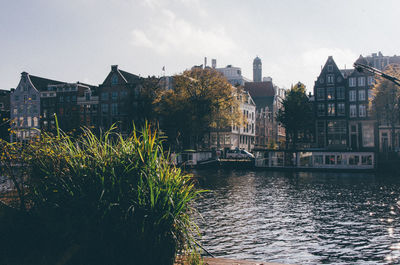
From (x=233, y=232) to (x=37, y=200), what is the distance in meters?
11.3

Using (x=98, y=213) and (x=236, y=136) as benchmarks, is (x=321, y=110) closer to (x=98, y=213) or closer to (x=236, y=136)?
(x=236, y=136)

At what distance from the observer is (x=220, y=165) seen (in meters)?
62.7

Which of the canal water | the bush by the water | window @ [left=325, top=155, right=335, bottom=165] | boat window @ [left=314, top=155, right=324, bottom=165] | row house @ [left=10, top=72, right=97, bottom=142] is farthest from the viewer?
row house @ [left=10, top=72, right=97, bottom=142]

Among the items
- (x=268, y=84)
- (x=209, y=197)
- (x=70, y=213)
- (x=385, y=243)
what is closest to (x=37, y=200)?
(x=70, y=213)

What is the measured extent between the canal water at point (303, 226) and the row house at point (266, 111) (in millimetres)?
70548

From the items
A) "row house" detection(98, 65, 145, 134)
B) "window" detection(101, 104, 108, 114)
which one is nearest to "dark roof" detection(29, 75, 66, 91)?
"window" detection(101, 104, 108, 114)

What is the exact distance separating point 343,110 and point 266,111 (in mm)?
33890

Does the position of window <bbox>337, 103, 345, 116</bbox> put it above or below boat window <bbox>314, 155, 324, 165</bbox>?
above

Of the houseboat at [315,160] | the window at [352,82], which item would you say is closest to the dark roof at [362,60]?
the window at [352,82]

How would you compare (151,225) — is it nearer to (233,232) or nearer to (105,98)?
(233,232)

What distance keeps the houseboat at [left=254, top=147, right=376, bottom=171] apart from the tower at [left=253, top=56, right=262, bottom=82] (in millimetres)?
98345

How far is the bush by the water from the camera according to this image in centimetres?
765

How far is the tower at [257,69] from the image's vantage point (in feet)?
510

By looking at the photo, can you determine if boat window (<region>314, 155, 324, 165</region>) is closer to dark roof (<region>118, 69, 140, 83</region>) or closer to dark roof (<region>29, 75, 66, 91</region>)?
dark roof (<region>118, 69, 140, 83</region>)
